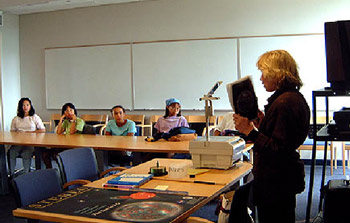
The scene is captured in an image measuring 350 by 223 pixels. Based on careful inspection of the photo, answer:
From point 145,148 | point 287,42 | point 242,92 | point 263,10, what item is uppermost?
point 263,10

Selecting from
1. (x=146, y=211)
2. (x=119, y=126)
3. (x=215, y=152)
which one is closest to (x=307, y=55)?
(x=119, y=126)

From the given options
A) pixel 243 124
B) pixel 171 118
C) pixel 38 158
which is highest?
pixel 243 124

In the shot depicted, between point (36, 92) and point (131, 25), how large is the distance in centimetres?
246

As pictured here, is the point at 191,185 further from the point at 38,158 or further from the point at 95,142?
the point at 38,158

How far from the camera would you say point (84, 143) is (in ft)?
15.6

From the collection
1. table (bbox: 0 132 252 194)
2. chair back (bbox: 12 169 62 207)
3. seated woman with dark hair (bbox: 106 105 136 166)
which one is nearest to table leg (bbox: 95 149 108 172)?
table (bbox: 0 132 252 194)

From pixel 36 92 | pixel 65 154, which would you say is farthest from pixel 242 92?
pixel 36 92

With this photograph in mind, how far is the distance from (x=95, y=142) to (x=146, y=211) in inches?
115

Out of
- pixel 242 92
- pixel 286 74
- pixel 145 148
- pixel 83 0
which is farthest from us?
pixel 83 0

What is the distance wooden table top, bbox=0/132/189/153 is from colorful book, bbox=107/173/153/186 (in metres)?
1.42

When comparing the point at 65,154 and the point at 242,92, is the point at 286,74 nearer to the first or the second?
the point at 242,92

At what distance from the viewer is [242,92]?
7.95 feet

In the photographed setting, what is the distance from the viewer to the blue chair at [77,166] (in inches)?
132

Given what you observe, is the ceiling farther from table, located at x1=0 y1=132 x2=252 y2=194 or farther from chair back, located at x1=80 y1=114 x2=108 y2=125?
table, located at x1=0 y1=132 x2=252 y2=194
